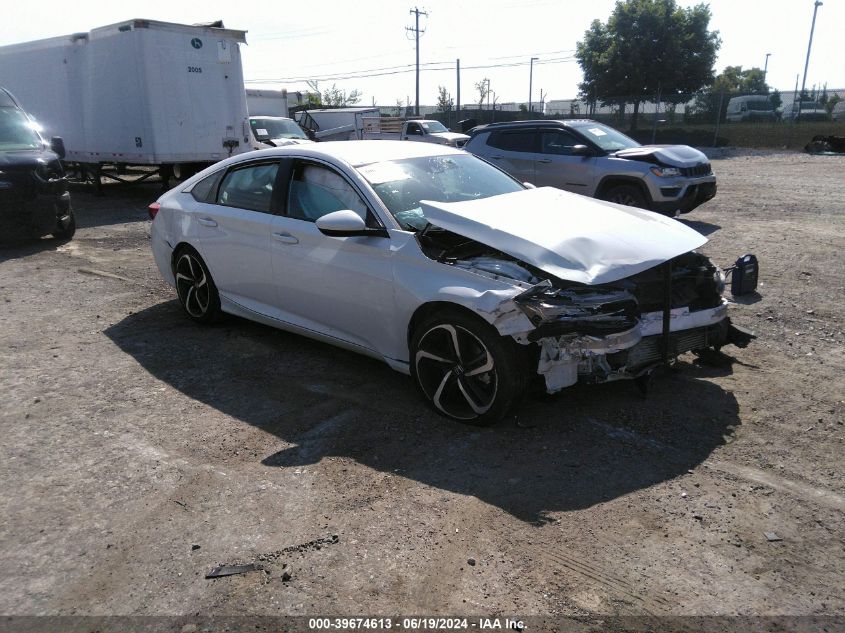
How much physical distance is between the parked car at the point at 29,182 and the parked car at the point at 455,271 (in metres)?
5.09

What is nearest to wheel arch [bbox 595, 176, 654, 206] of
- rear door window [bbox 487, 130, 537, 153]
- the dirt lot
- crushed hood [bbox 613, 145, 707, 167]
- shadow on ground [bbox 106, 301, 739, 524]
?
crushed hood [bbox 613, 145, 707, 167]

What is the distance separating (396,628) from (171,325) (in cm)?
445

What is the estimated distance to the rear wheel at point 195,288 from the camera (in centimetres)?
580

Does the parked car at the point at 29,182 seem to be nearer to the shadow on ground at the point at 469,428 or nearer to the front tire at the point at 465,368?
the shadow on ground at the point at 469,428

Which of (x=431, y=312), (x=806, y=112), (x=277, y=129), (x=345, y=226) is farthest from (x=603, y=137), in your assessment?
(x=806, y=112)

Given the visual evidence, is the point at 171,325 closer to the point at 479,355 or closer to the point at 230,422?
the point at 230,422

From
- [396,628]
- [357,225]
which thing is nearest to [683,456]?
[396,628]

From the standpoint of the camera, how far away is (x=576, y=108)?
39.4 metres

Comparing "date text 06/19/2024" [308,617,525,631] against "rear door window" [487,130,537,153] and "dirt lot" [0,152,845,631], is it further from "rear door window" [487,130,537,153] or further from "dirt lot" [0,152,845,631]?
"rear door window" [487,130,537,153]

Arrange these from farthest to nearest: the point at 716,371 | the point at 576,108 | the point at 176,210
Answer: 1. the point at 576,108
2. the point at 176,210
3. the point at 716,371

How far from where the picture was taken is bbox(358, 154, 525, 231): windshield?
4492 millimetres

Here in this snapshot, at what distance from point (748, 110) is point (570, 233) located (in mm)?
32390

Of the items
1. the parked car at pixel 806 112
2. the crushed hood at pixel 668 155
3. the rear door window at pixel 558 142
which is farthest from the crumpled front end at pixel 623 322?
the parked car at pixel 806 112

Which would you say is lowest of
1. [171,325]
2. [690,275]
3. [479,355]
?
[171,325]
